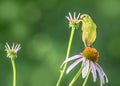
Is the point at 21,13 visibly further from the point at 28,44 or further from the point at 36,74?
the point at 36,74

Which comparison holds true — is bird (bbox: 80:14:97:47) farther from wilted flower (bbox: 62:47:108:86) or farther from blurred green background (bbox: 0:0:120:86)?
blurred green background (bbox: 0:0:120:86)

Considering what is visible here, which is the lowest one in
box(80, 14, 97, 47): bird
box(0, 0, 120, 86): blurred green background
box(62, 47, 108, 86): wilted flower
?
box(62, 47, 108, 86): wilted flower

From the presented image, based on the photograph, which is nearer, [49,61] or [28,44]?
[49,61]

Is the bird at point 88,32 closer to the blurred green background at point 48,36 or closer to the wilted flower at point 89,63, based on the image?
the wilted flower at point 89,63

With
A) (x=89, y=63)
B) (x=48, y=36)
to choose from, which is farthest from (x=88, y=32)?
(x=48, y=36)

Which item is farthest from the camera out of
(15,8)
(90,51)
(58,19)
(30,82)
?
(15,8)

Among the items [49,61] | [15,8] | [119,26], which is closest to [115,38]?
[119,26]

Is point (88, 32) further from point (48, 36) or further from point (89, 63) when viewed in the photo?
point (48, 36)

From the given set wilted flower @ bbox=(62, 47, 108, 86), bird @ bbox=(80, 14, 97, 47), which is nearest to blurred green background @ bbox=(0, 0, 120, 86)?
wilted flower @ bbox=(62, 47, 108, 86)
